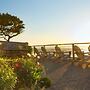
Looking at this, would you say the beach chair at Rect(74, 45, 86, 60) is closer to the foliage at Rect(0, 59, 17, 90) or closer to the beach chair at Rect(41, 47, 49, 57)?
the beach chair at Rect(41, 47, 49, 57)

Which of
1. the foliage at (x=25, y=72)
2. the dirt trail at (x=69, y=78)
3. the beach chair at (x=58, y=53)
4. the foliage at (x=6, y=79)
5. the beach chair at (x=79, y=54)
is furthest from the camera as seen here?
the beach chair at (x=58, y=53)

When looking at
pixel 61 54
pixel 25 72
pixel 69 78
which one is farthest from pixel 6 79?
pixel 61 54

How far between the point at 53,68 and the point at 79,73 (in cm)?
287

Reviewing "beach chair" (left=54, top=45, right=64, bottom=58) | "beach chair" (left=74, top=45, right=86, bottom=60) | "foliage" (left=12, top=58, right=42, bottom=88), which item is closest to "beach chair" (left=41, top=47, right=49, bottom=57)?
"beach chair" (left=54, top=45, right=64, bottom=58)

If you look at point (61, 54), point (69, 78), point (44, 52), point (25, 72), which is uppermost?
point (44, 52)

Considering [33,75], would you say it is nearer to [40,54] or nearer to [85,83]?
[85,83]

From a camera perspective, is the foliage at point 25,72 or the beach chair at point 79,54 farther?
the beach chair at point 79,54

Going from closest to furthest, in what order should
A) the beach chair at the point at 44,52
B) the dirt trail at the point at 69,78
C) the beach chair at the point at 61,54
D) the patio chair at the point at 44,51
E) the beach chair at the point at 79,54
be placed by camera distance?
1. the dirt trail at the point at 69,78
2. the beach chair at the point at 79,54
3. the beach chair at the point at 61,54
4. the beach chair at the point at 44,52
5. the patio chair at the point at 44,51

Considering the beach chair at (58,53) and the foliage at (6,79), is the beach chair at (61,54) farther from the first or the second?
the foliage at (6,79)

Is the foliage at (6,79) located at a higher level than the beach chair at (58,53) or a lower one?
lower

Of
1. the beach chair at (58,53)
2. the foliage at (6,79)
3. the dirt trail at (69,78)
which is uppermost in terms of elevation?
the beach chair at (58,53)

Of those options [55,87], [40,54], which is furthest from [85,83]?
[40,54]

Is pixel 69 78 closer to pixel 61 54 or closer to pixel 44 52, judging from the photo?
pixel 61 54

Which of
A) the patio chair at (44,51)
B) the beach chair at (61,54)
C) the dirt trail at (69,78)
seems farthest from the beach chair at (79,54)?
the patio chair at (44,51)
